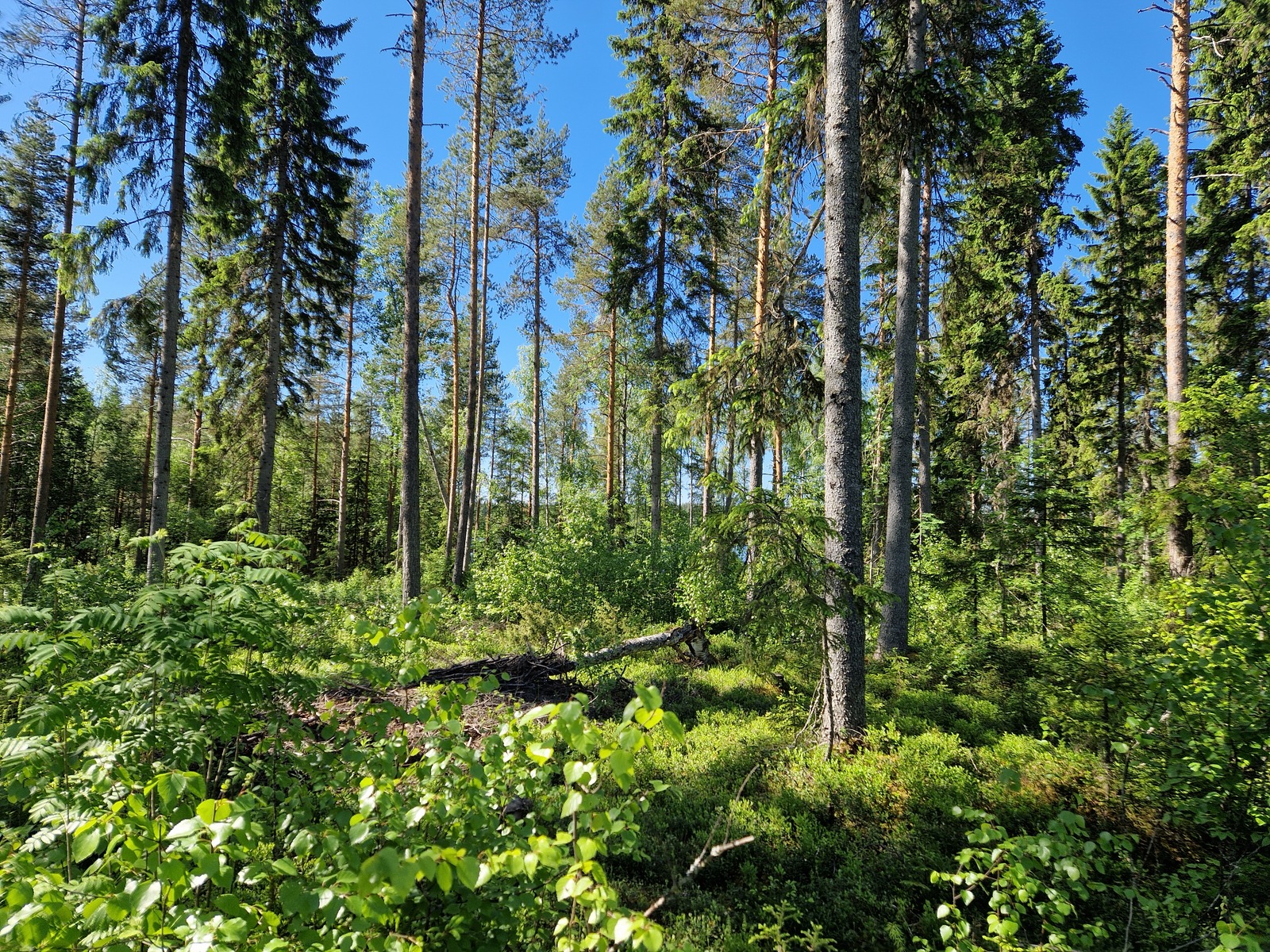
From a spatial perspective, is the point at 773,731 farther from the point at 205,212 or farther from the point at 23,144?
the point at 23,144

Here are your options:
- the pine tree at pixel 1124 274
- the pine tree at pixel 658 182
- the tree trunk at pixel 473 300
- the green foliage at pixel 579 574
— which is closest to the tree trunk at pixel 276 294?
the tree trunk at pixel 473 300

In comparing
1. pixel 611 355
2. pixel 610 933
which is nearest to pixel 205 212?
pixel 611 355

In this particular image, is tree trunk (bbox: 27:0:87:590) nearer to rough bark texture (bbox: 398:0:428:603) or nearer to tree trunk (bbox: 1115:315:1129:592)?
rough bark texture (bbox: 398:0:428:603)

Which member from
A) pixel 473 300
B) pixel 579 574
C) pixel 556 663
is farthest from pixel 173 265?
pixel 556 663

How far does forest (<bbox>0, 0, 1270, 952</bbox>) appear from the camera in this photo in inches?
74.5

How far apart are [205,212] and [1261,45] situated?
20942mm

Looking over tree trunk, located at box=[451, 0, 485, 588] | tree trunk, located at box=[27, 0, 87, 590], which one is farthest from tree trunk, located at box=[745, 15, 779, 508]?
tree trunk, located at box=[27, 0, 87, 590]

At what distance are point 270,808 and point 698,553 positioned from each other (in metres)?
3.58

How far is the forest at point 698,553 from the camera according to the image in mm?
1894

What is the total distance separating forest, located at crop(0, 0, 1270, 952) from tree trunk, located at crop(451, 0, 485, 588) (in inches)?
6.1

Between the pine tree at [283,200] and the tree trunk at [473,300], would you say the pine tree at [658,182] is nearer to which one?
the tree trunk at [473,300]

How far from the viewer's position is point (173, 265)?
32.6 ft

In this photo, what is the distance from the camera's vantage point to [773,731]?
554 cm

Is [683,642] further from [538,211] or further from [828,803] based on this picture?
[538,211]
